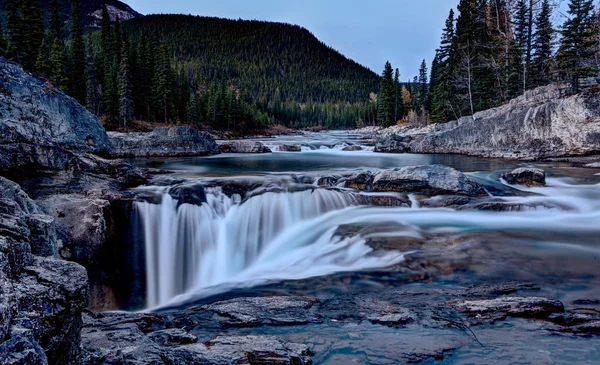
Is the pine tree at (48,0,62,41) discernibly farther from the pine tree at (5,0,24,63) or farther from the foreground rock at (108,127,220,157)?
the foreground rock at (108,127,220,157)

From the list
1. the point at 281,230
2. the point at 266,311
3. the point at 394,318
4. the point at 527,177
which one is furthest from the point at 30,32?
the point at 394,318

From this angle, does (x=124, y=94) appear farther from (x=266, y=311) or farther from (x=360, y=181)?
(x=266, y=311)

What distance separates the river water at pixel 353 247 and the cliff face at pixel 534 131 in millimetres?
→ 6119

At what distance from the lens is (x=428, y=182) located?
969 centimetres

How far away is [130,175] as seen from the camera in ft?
30.0

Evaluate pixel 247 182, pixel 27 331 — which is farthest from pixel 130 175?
pixel 27 331

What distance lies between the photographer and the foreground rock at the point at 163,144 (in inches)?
894

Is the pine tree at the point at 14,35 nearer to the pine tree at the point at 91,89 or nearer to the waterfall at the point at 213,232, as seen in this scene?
the pine tree at the point at 91,89

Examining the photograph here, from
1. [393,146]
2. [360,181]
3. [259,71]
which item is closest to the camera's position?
[360,181]

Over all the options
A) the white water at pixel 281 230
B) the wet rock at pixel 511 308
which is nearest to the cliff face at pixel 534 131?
the white water at pixel 281 230

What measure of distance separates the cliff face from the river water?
6119mm

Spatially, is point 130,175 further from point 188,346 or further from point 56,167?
point 188,346

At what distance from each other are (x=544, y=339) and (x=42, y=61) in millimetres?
45512

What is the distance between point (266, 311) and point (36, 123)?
7.47 metres
